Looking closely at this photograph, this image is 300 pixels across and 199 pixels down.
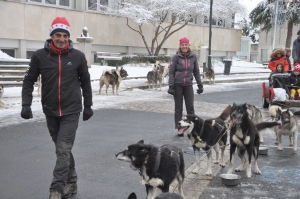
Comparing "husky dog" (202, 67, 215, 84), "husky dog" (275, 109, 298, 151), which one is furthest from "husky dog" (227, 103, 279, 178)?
"husky dog" (202, 67, 215, 84)

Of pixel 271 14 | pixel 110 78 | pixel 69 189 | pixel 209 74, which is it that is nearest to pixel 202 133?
pixel 69 189

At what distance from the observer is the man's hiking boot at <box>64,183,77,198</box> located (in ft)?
16.6

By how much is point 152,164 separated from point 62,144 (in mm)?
1088

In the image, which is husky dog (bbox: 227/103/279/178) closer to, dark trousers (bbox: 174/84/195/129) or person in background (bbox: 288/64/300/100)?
dark trousers (bbox: 174/84/195/129)

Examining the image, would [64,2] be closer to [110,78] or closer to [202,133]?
[110,78]

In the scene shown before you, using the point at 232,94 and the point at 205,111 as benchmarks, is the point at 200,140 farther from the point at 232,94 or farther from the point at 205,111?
the point at 232,94

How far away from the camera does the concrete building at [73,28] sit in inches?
981

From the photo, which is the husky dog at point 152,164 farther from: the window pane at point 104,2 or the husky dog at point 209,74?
the window pane at point 104,2

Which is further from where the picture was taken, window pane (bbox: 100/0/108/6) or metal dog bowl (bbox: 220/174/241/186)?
window pane (bbox: 100/0/108/6)

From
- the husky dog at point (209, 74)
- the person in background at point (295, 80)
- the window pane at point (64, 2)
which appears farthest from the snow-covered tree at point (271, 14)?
the person in background at point (295, 80)

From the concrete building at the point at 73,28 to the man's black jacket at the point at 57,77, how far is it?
21150mm

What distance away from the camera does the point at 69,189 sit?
16.8ft

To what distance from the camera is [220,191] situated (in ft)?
17.8

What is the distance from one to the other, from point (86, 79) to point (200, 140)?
2113mm
